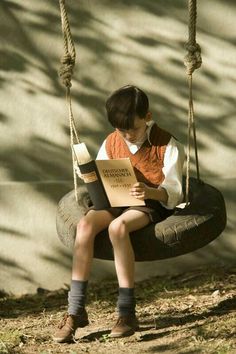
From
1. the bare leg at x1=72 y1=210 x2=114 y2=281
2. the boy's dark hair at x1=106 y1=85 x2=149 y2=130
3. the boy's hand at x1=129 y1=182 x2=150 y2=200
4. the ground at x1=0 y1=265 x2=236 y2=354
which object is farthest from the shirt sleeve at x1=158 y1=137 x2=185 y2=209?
the ground at x1=0 y1=265 x2=236 y2=354

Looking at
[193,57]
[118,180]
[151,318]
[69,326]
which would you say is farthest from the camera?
[151,318]

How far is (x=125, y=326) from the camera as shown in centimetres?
517

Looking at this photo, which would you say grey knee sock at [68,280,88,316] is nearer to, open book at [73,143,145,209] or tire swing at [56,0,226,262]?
tire swing at [56,0,226,262]

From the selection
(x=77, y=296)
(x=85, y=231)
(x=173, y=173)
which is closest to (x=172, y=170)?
(x=173, y=173)

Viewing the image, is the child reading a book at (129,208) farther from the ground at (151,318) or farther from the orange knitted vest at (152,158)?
the ground at (151,318)

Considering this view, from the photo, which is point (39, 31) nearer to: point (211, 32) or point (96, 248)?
point (211, 32)

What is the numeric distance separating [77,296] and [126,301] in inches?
11.1

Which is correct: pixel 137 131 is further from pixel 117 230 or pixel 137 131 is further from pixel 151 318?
pixel 151 318

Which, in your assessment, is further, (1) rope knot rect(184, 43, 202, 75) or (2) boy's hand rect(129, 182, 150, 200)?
(1) rope knot rect(184, 43, 202, 75)

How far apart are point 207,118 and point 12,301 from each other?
2.09 metres

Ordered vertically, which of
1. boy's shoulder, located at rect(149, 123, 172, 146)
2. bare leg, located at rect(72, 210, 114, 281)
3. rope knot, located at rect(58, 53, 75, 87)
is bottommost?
bare leg, located at rect(72, 210, 114, 281)

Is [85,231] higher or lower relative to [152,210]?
lower

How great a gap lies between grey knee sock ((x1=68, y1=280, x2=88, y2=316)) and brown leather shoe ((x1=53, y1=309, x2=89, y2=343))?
0.03 meters

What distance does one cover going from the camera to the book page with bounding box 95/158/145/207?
5.07 metres
